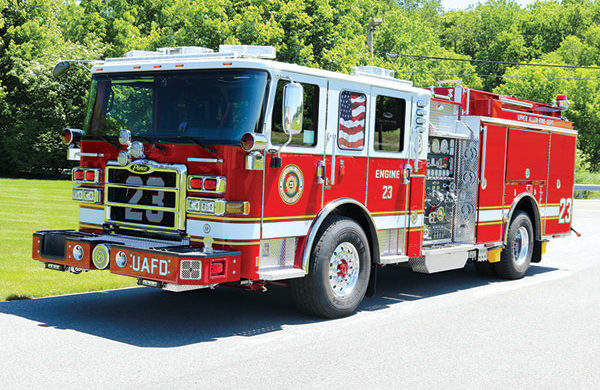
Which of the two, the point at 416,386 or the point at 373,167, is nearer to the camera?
the point at 416,386

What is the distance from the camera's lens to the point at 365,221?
8398mm

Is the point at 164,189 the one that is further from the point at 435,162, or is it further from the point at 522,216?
the point at 522,216

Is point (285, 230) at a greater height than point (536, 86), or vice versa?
point (536, 86)

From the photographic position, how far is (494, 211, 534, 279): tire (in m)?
11.2

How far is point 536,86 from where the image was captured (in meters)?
53.6

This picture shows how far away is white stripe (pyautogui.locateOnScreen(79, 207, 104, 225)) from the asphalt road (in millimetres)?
947

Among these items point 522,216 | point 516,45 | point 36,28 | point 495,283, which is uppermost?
point 516,45

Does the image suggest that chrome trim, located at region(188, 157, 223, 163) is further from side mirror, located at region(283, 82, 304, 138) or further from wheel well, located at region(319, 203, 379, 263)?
wheel well, located at region(319, 203, 379, 263)

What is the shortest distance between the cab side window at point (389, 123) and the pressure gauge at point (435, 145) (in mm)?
1348

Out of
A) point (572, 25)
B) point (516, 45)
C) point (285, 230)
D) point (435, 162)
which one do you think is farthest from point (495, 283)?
point (572, 25)

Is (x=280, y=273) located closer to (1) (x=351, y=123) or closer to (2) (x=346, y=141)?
(2) (x=346, y=141)

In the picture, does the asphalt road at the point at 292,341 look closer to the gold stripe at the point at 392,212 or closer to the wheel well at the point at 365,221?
the wheel well at the point at 365,221

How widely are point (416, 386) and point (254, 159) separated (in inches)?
100

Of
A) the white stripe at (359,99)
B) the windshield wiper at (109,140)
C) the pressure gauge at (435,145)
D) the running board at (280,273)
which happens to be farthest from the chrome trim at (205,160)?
the pressure gauge at (435,145)
